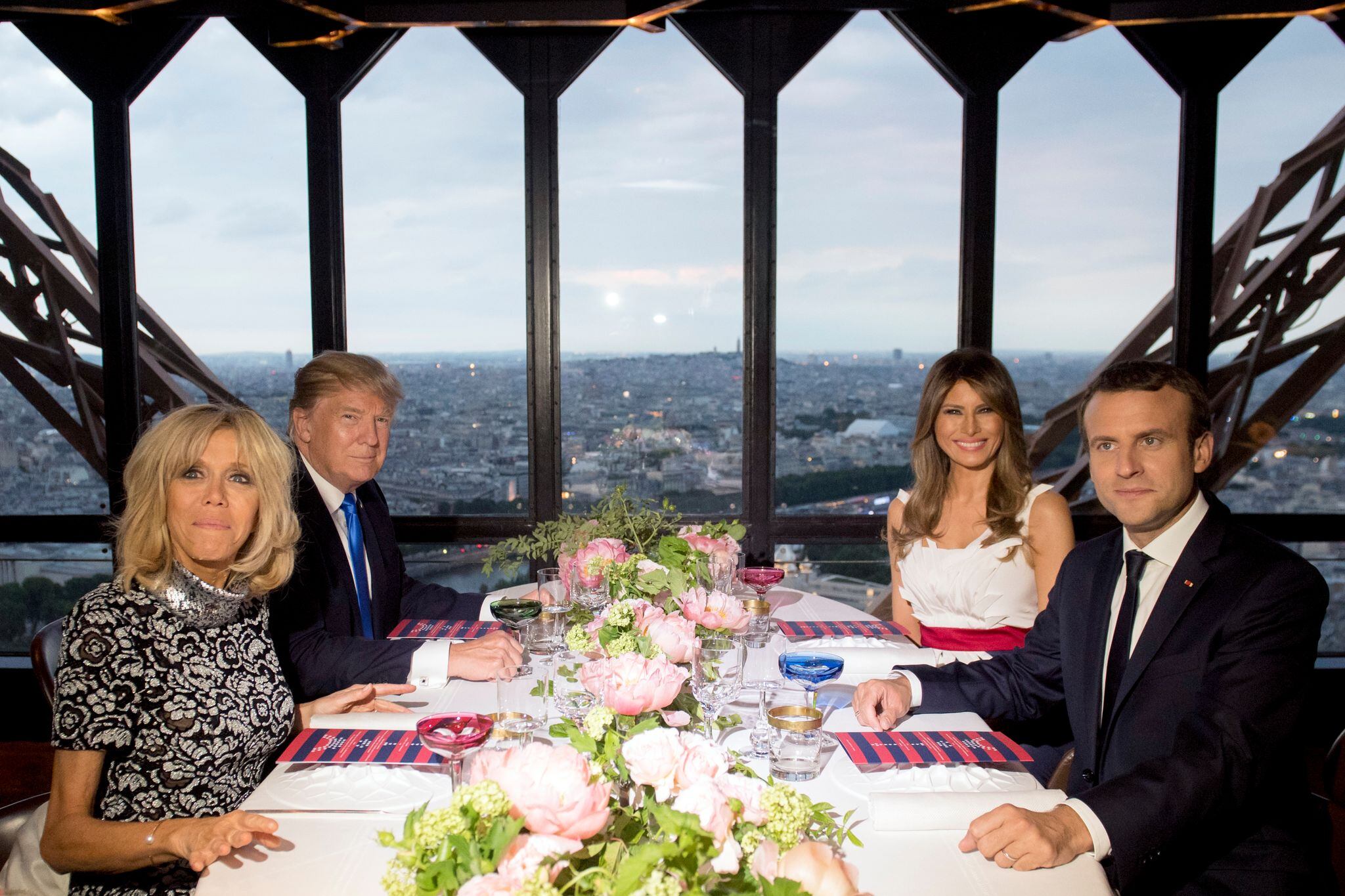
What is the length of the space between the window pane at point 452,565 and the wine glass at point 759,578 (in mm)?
1762

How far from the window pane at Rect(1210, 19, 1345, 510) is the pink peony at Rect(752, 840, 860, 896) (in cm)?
426

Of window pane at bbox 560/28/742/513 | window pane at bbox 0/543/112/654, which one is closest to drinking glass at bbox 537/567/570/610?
window pane at bbox 560/28/742/513

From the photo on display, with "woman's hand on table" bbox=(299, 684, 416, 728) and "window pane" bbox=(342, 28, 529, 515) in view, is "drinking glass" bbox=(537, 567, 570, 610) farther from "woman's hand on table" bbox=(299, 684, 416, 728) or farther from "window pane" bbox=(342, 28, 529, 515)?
"window pane" bbox=(342, 28, 529, 515)

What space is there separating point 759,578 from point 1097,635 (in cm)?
117

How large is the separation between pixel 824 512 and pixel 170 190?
331 cm

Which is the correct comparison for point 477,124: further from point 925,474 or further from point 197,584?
point 197,584

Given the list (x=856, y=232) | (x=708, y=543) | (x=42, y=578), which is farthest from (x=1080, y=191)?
(x=42, y=578)

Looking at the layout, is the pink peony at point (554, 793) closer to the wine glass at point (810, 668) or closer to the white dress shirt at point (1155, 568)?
the wine glass at point (810, 668)

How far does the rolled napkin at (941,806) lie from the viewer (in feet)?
4.91

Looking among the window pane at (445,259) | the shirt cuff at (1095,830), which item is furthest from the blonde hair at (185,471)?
the window pane at (445,259)

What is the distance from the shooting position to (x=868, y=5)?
4.20 meters

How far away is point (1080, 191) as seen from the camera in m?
4.38

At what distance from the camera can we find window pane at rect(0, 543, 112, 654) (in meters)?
4.43

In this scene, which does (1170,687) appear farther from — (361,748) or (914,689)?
(361,748)
